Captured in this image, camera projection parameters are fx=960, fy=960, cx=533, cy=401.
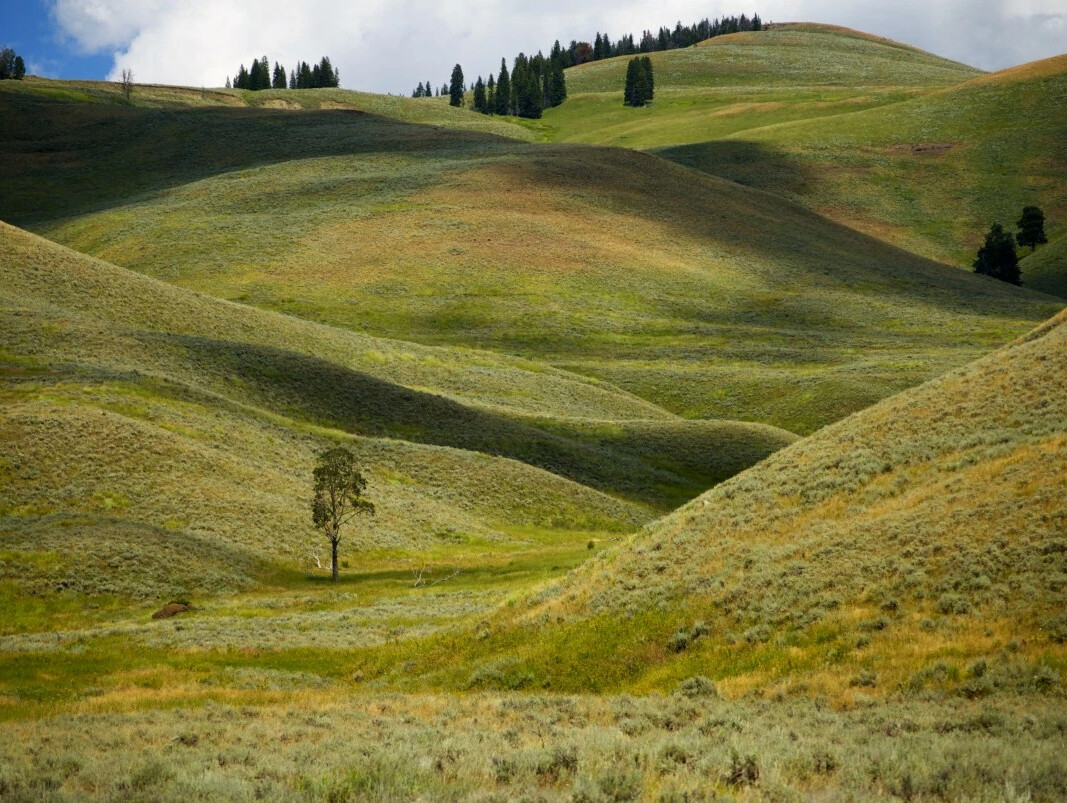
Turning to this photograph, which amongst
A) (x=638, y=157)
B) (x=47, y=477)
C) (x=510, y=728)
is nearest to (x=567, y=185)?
(x=638, y=157)

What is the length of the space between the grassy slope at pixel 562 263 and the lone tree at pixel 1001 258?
1236 centimetres

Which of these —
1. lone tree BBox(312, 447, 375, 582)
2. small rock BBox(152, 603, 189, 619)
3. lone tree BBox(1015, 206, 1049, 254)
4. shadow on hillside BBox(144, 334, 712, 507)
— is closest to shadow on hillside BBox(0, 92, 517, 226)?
lone tree BBox(1015, 206, 1049, 254)

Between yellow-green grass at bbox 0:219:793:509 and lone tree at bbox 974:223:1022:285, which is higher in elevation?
lone tree at bbox 974:223:1022:285

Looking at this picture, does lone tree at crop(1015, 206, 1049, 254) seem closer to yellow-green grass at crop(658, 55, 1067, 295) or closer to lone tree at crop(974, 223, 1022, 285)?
yellow-green grass at crop(658, 55, 1067, 295)

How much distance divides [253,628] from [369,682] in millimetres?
8771

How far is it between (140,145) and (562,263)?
330 feet

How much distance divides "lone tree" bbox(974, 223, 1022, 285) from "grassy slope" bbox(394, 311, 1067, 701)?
128173 mm

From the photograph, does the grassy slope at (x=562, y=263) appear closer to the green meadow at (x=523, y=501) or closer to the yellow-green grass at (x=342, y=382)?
the green meadow at (x=523, y=501)

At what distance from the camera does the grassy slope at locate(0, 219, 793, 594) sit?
146 ft

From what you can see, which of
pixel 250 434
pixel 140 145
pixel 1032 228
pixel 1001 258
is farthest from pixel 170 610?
pixel 140 145

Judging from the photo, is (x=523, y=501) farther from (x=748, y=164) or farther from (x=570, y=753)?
(x=748, y=164)

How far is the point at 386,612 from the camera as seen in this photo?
35344 millimetres

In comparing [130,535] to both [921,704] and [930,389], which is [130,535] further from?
[921,704]

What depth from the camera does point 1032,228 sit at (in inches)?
6171
